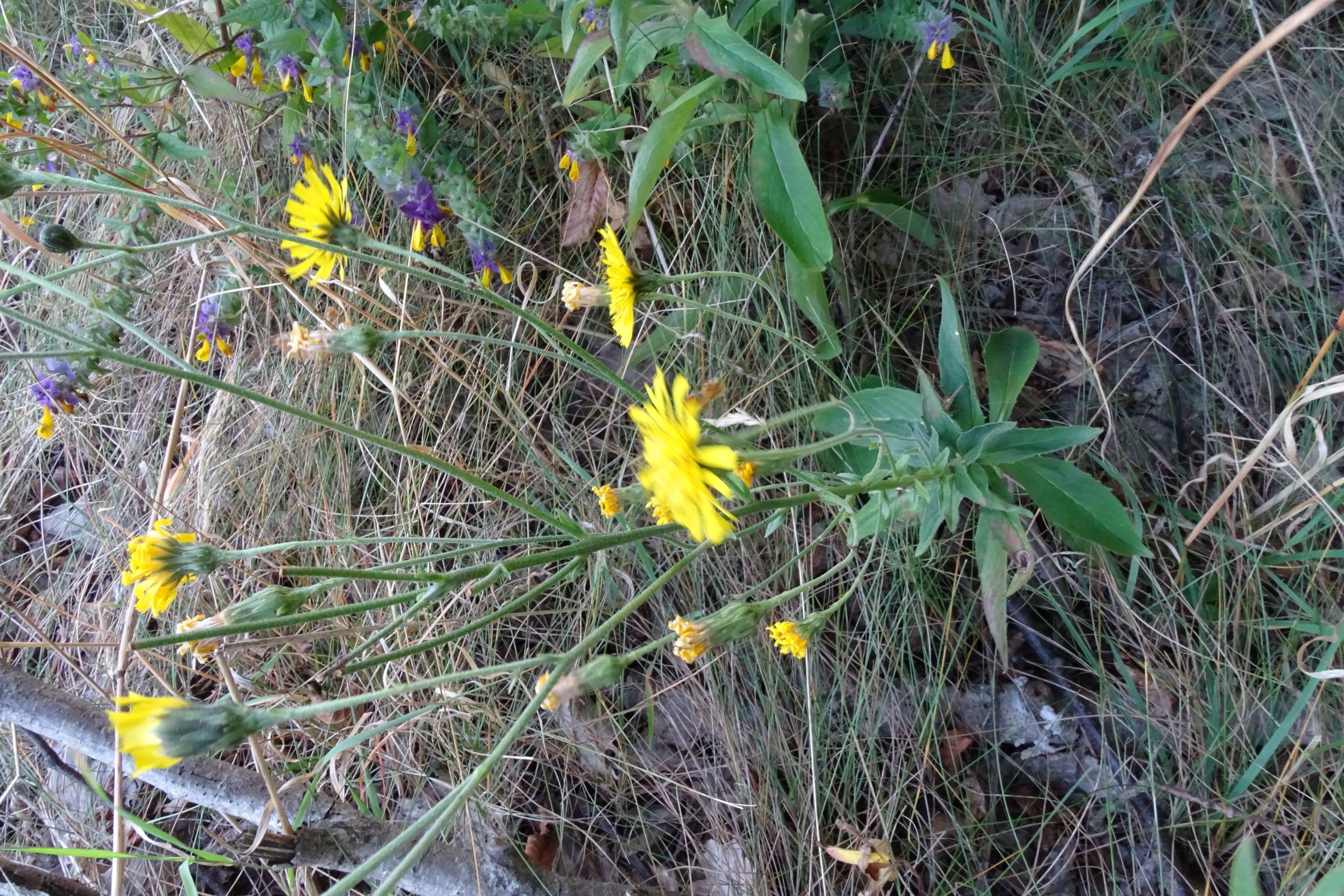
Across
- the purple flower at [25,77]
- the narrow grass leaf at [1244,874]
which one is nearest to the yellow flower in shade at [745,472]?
the narrow grass leaf at [1244,874]

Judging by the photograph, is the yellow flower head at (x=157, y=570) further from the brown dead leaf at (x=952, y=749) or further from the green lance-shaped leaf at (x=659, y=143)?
the brown dead leaf at (x=952, y=749)

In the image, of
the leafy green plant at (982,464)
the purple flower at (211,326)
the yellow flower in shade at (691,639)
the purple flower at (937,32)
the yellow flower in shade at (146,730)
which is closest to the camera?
the yellow flower in shade at (146,730)

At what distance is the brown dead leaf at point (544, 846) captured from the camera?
6.32 feet

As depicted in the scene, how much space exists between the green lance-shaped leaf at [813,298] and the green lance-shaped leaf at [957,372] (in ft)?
0.73

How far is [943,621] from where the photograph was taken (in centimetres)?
185

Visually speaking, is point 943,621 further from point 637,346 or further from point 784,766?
point 637,346

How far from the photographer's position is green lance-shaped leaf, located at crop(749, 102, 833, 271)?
1.60m

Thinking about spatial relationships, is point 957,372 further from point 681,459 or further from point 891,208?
point 681,459

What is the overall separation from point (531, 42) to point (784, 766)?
5.93 feet

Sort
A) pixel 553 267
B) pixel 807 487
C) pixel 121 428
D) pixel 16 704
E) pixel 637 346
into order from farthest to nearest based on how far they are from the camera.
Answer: pixel 121 428 < pixel 553 267 < pixel 637 346 < pixel 807 487 < pixel 16 704

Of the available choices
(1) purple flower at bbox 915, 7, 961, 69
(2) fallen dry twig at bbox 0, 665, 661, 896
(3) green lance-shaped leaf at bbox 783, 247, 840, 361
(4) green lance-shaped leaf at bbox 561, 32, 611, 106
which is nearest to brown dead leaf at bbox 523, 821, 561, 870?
(2) fallen dry twig at bbox 0, 665, 661, 896

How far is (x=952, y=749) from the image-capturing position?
1845mm

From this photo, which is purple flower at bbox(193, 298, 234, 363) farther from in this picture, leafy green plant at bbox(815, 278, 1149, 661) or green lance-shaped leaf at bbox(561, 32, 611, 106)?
leafy green plant at bbox(815, 278, 1149, 661)

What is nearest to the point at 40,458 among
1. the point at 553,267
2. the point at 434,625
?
the point at 434,625
